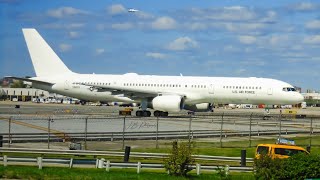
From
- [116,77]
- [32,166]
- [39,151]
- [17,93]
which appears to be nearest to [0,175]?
[32,166]

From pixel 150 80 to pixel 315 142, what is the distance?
2777cm

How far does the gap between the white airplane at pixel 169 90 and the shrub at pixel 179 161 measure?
1423 inches

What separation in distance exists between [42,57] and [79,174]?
170 feet

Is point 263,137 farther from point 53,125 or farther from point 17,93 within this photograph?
point 17,93

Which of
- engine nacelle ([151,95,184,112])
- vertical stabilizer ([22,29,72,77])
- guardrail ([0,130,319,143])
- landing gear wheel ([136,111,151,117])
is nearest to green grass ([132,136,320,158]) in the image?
guardrail ([0,130,319,143])

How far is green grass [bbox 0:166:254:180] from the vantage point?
67.8ft

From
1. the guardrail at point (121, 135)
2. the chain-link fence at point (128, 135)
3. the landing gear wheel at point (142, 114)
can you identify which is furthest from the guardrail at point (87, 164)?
the landing gear wheel at point (142, 114)

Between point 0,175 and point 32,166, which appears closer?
point 0,175

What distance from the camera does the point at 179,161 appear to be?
22297 millimetres

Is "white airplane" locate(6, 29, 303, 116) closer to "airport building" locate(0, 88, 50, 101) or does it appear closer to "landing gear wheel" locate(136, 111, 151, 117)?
"landing gear wheel" locate(136, 111, 151, 117)

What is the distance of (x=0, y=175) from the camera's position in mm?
20406

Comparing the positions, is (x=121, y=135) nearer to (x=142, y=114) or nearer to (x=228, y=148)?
(x=228, y=148)

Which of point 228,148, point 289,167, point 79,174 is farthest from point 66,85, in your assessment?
point 289,167

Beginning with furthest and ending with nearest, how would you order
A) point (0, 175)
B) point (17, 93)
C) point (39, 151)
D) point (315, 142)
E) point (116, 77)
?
point (17, 93), point (116, 77), point (315, 142), point (39, 151), point (0, 175)
